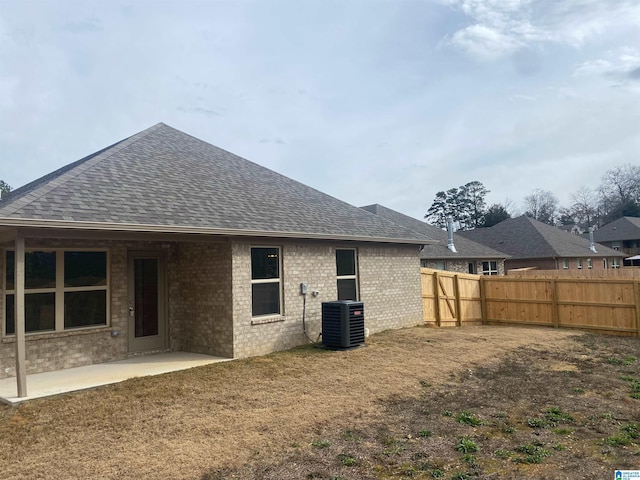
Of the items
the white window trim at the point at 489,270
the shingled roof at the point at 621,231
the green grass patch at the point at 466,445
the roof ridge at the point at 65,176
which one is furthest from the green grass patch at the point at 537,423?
the shingled roof at the point at 621,231

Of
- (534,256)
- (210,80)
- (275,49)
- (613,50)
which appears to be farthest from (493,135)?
(534,256)

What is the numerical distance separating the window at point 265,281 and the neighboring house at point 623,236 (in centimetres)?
4930

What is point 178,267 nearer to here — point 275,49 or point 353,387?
point 353,387

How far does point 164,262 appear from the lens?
9570 millimetres

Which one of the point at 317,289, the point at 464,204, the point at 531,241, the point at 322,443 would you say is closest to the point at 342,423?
the point at 322,443

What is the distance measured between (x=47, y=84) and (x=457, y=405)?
14670 mm

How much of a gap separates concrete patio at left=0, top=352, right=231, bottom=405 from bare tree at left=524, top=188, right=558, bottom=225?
7276 cm

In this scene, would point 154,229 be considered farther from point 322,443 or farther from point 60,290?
point 322,443

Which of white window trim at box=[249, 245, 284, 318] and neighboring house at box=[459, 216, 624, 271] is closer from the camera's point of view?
white window trim at box=[249, 245, 284, 318]

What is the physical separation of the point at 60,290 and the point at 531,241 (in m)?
30.9

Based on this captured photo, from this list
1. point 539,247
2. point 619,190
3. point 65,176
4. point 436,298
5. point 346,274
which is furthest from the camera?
point 619,190

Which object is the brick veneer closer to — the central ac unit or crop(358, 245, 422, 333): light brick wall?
the central ac unit

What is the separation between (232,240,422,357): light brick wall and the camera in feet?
29.1

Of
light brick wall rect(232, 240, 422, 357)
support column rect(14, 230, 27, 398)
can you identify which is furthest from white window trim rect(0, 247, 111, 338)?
light brick wall rect(232, 240, 422, 357)
